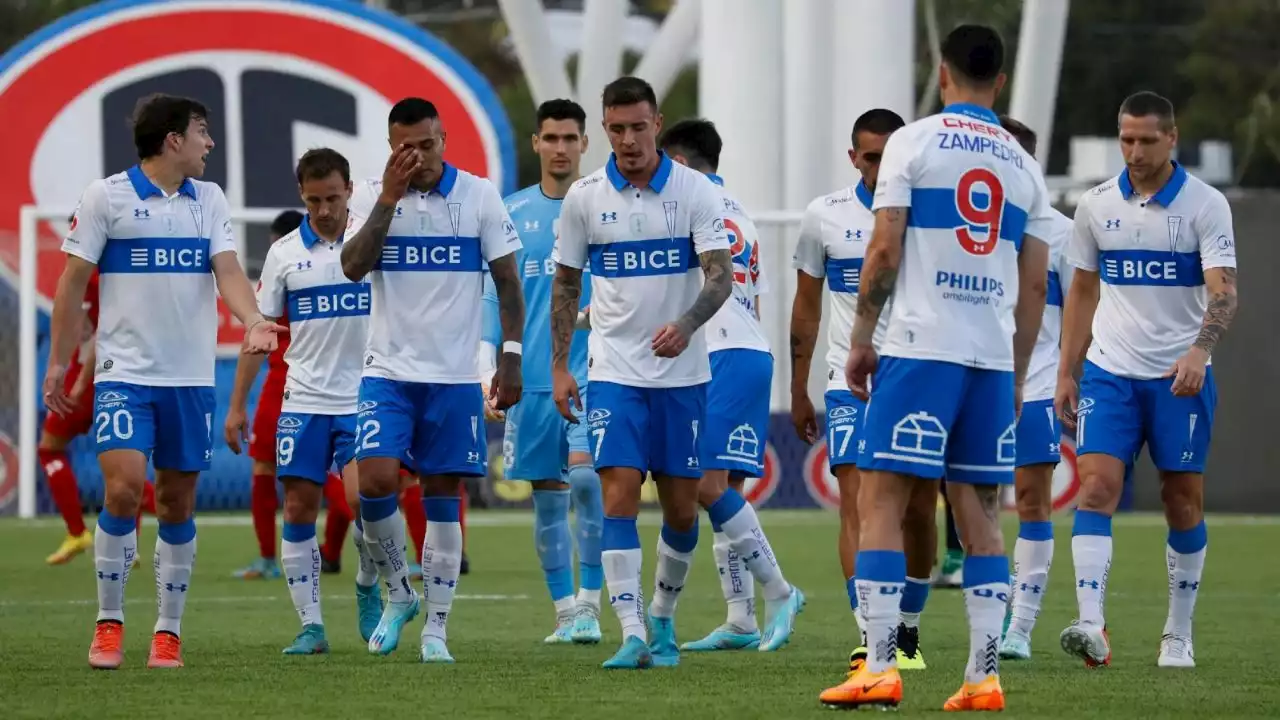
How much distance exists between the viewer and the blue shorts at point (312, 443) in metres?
10.1

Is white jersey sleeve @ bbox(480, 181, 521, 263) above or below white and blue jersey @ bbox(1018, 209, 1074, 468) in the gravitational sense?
above

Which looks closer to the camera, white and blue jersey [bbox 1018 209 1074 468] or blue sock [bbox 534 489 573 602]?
white and blue jersey [bbox 1018 209 1074 468]

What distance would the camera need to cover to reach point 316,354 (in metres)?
10.5

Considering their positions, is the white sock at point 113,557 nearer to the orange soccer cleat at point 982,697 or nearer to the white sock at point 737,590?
the white sock at point 737,590

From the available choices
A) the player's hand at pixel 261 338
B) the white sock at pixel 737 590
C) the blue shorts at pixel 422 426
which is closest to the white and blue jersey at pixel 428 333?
the blue shorts at pixel 422 426

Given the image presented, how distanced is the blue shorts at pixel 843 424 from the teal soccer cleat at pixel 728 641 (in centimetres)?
100

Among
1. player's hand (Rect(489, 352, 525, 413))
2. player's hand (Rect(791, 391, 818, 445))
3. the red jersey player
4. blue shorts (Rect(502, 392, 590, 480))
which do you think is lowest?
the red jersey player

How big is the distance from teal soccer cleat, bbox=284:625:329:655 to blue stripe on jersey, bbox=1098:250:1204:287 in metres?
3.66

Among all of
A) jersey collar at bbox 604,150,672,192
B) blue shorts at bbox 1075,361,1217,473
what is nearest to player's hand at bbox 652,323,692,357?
jersey collar at bbox 604,150,672,192

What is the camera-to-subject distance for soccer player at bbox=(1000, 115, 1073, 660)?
32.4 feet

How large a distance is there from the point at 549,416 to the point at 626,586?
2.14m

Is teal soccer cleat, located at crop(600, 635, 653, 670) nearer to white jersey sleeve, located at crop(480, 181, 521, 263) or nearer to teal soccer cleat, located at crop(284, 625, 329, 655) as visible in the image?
teal soccer cleat, located at crop(284, 625, 329, 655)

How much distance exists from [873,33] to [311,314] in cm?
1289

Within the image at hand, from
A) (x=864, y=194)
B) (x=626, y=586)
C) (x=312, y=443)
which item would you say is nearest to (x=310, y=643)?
(x=312, y=443)
